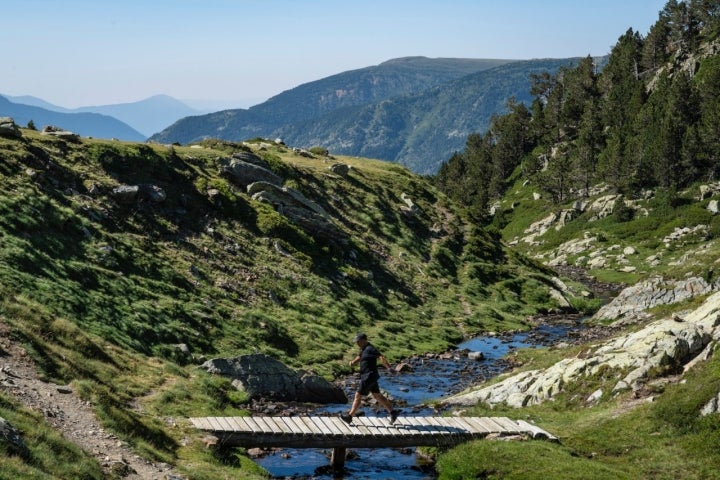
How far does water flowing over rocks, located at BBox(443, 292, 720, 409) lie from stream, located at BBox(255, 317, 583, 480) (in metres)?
4.44

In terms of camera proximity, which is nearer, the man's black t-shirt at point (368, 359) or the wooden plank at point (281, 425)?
the wooden plank at point (281, 425)

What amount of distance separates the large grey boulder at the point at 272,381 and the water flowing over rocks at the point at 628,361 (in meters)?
7.42

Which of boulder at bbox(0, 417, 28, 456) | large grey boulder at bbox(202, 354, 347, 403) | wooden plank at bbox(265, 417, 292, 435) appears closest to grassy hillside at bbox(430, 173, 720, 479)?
wooden plank at bbox(265, 417, 292, 435)

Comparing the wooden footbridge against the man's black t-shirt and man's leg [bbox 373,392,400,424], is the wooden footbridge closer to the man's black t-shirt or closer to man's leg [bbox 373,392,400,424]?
man's leg [bbox 373,392,400,424]

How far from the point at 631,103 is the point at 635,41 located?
37.1 m

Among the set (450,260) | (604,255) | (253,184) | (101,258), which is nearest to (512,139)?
(604,255)

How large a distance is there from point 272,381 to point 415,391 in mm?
10080

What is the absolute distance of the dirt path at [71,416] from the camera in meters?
19.0

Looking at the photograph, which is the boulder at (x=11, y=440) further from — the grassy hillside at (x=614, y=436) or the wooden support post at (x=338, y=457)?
the grassy hillside at (x=614, y=436)

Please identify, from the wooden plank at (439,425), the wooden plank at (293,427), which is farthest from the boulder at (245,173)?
the wooden plank at (439,425)

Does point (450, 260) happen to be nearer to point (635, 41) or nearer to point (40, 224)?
point (40, 224)

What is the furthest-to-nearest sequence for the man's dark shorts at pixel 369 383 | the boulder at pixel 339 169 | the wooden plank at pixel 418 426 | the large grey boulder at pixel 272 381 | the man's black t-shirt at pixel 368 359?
the boulder at pixel 339 169 < the large grey boulder at pixel 272 381 < the wooden plank at pixel 418 426 < the man's dark shorts at pixel 369 383 < the man's black t-shirt at pixel 368 359

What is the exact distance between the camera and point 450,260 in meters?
79.7

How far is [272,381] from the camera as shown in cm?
3588
